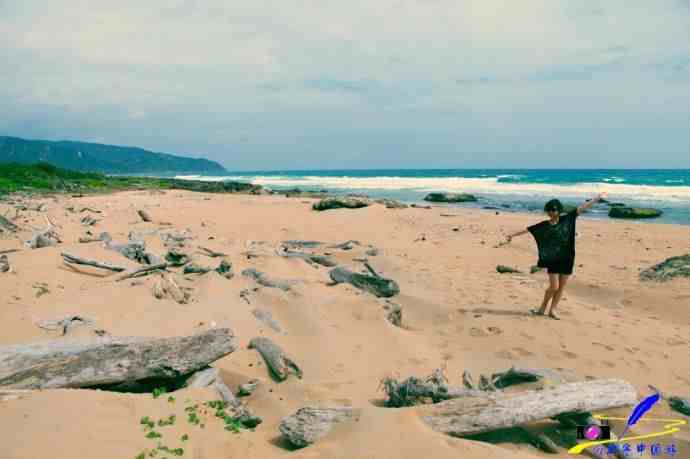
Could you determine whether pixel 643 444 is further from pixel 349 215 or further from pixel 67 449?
pixel 349 215

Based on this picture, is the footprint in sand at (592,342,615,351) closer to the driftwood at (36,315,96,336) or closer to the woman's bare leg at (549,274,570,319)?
the woman's bare leg at (549,274,570,319)

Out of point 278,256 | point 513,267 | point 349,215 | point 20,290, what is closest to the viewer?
point 20,290

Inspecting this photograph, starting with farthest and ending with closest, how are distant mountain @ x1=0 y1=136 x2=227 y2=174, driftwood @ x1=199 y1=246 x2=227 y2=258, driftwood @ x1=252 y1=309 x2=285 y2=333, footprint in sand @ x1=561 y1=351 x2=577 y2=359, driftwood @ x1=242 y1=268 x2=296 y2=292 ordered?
distant mountain @ x1=0 y1=136 x2=227 y2=174 → driftwood @ x1=199 y1=246 x2=227 y2=258 → driftwood @ x1=242 y1=268 x2=296 y2=292 → driftwood @ x1=252 y1=309 x2=285 y2=333 → footprint in sand @ x1=561 y1=351 x2=577 y2=359

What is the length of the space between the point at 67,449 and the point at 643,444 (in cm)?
419

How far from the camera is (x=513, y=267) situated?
10.7 meters

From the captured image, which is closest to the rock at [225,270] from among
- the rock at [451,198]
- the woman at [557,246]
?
the woman at [557,246]

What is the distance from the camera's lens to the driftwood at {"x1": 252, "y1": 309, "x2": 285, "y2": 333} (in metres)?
6.14

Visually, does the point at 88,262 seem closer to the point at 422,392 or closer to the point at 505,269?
the point at 422,392

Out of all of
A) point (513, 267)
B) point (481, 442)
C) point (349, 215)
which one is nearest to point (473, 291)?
point (513, 267)

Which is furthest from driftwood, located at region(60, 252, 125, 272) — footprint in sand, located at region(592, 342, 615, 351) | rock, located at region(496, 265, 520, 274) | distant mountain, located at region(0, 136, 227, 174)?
distant mountain, located at region(0, 136, 227, 174)

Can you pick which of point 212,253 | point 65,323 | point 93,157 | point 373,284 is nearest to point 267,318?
point 373,284

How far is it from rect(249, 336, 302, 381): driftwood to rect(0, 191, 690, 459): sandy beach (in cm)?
9

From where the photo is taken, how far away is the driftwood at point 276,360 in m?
4.94

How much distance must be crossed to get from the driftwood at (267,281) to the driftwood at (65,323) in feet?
8.69
